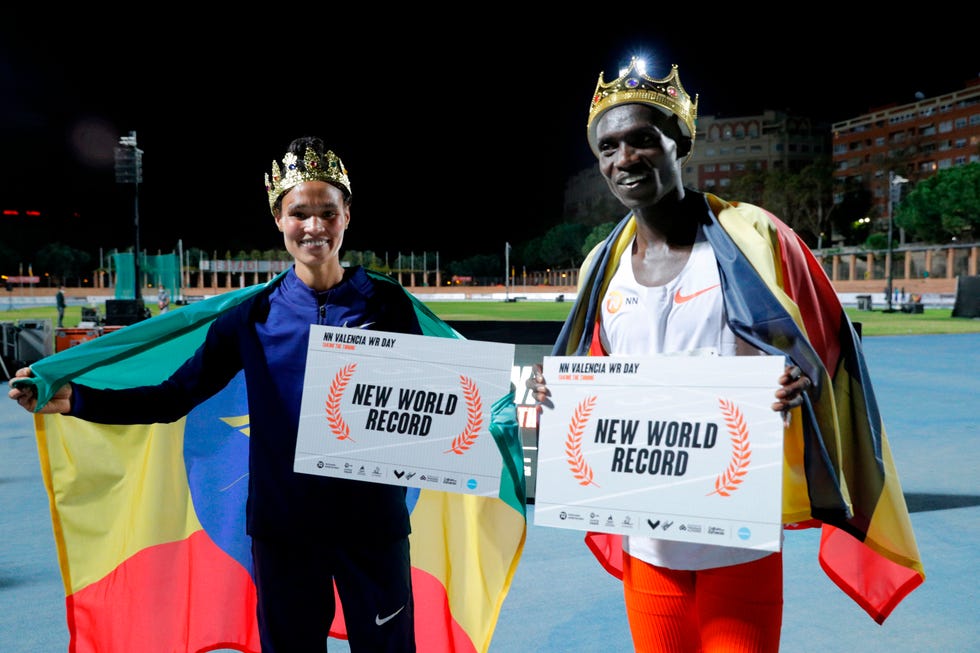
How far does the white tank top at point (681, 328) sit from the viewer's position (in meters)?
2.03

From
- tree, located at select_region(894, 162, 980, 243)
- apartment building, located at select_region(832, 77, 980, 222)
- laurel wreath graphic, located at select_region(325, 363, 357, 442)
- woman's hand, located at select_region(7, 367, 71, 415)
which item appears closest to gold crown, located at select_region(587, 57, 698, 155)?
laurel wreath graphic, located at select_region(325, 363, 357, 442)

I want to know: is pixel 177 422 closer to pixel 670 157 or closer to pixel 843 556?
pixel 670 157

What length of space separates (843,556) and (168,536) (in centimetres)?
263

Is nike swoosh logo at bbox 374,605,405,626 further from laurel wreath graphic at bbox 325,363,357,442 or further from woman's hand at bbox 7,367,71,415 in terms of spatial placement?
woman's hand at bbox 7,367,71,415

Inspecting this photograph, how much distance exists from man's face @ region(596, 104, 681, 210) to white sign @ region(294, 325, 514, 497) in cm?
60

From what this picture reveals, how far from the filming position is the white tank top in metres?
2.03

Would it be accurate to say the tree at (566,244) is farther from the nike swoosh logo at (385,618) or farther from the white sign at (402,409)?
the white sign at (402,409)

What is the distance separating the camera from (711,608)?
2.02m

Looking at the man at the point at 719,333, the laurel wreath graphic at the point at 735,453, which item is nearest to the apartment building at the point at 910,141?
the man at the point at 719,333

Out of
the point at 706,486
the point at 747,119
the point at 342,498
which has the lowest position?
the point at 342,498

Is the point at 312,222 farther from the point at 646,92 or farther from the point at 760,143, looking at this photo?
the point at 760,143

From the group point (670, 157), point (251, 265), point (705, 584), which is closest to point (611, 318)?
point (670, 157)

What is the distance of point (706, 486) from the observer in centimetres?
188

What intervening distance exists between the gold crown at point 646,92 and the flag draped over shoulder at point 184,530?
1.13 metres
